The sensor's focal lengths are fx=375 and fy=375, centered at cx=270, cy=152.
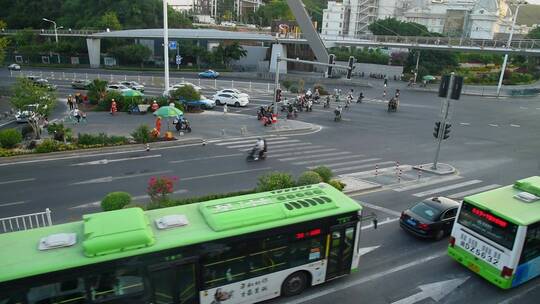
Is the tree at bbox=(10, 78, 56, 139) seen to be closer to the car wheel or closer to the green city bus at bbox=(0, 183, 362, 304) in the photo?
the green city bus at bbox=(0, 183, 362, 304)

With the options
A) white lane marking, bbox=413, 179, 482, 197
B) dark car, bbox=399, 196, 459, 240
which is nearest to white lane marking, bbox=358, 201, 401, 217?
dark car, bbox=399, 196, 459, 240

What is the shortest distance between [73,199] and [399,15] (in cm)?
13789

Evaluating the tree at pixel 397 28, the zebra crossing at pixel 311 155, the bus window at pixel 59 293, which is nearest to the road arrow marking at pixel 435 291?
the bus window at pixel 59 293

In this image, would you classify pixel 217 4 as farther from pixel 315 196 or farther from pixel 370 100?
pixel 315 196

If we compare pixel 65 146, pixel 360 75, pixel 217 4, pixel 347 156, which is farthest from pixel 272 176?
pixel 217 4

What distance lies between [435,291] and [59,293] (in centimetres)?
1008

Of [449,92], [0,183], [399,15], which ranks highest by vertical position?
[399,15]

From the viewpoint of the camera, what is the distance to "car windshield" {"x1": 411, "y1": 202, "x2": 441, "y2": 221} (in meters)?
14.2

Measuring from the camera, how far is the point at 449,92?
845 inches

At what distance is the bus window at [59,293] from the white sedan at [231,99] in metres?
33.9

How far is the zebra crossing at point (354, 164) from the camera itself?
19.5 meters

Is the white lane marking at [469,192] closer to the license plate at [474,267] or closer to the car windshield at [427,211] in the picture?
the car windshield at [427,211]

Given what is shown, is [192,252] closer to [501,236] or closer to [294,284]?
[294,284]

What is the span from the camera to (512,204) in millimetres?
11305
